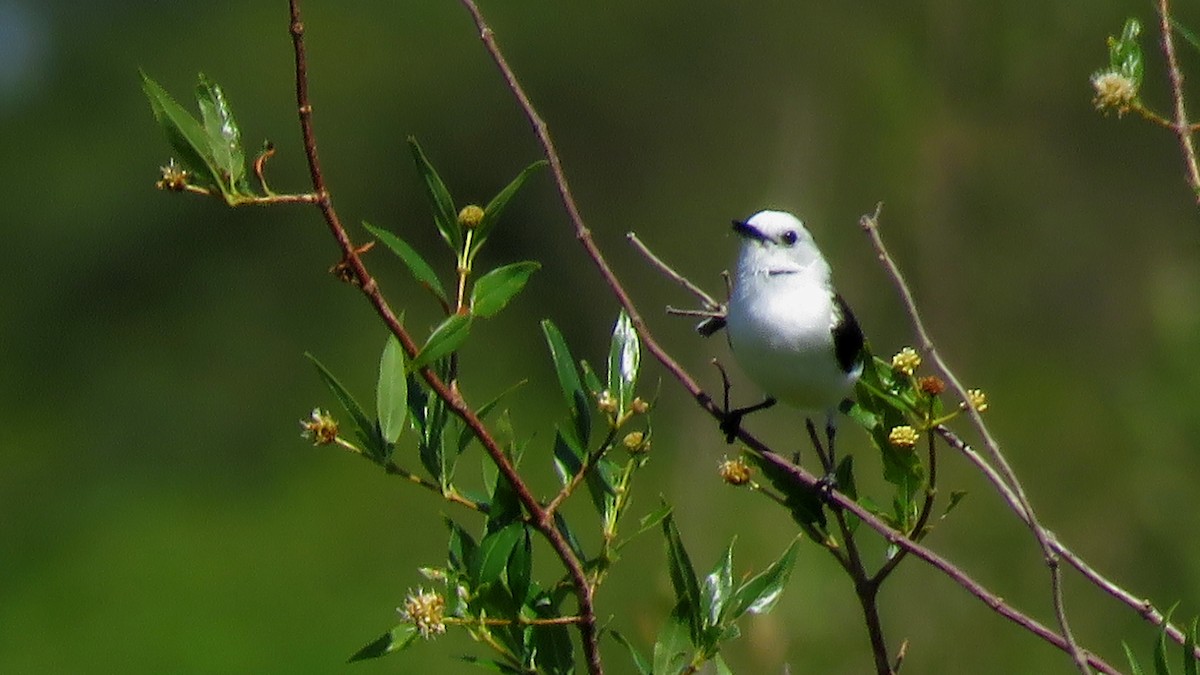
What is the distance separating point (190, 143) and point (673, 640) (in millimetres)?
796

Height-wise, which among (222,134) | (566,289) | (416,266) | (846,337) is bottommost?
(566,289)

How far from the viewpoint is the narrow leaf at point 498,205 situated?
5.96 ft

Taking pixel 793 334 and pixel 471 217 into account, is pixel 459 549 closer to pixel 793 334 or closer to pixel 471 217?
pixel 471 217

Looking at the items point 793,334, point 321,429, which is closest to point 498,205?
point 321,429

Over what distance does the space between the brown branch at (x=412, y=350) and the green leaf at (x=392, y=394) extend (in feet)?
0.20

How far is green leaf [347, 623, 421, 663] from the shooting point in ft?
5.82

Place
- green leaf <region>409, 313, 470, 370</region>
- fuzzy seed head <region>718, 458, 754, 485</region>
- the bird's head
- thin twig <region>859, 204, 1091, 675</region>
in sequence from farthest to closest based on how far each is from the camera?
the bird's head, fuzzy seed head <region>718, 458, 754, 485</region>, green leaf <region>409, 313, 470, 370</region>, thin twig <region>859, 204, 1091, 675</region>

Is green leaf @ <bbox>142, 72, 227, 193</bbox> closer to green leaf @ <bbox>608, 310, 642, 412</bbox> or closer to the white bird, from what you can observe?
green leaf @ <bbox>608, 310, 642, 412</bbox>

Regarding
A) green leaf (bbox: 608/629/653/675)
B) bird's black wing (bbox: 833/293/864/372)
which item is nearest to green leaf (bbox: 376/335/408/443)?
green leaf (bbox: 608/629/653/675)

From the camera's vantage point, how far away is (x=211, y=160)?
5.82ft

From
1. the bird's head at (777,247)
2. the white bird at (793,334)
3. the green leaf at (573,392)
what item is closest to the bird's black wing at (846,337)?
the white bird at (793,334)

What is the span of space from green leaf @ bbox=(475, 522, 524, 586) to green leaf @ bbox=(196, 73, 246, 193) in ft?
1.59

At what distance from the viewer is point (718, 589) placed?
202 centimetres

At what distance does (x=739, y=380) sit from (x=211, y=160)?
286 cm
